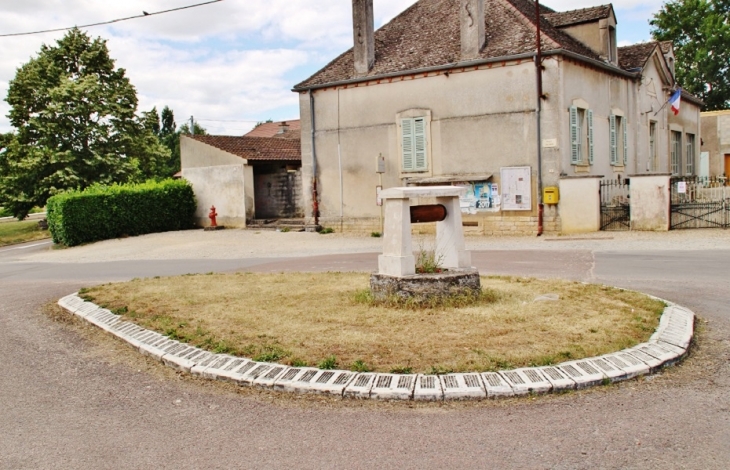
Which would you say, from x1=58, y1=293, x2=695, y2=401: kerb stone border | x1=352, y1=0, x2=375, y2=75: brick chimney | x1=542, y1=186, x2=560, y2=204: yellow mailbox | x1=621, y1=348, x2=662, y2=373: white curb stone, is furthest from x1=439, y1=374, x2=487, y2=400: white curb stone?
x1=352, y1=0, x2=375, y2=75: brick chimney

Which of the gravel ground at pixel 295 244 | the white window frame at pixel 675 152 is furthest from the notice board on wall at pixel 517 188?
the white window frame at pixel 675 152

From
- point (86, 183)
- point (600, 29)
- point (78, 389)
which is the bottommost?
point (78, 389)

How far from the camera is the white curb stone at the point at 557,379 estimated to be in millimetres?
5406

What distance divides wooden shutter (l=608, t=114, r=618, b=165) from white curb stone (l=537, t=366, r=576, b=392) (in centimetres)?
2010

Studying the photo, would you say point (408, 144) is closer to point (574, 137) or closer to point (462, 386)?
point (574, 137)

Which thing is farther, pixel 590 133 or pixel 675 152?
pixel 675 152

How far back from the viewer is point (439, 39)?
23375mm

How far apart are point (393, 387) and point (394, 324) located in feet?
6.57

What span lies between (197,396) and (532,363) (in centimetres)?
296

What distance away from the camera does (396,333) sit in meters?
7.04

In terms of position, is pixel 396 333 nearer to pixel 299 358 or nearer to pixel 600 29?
pixel 299 358

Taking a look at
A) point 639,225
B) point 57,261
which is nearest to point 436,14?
point 639,225

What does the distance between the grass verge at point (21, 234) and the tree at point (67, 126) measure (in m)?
1.52

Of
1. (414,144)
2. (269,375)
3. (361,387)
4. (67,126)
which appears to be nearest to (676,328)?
(361,387)
